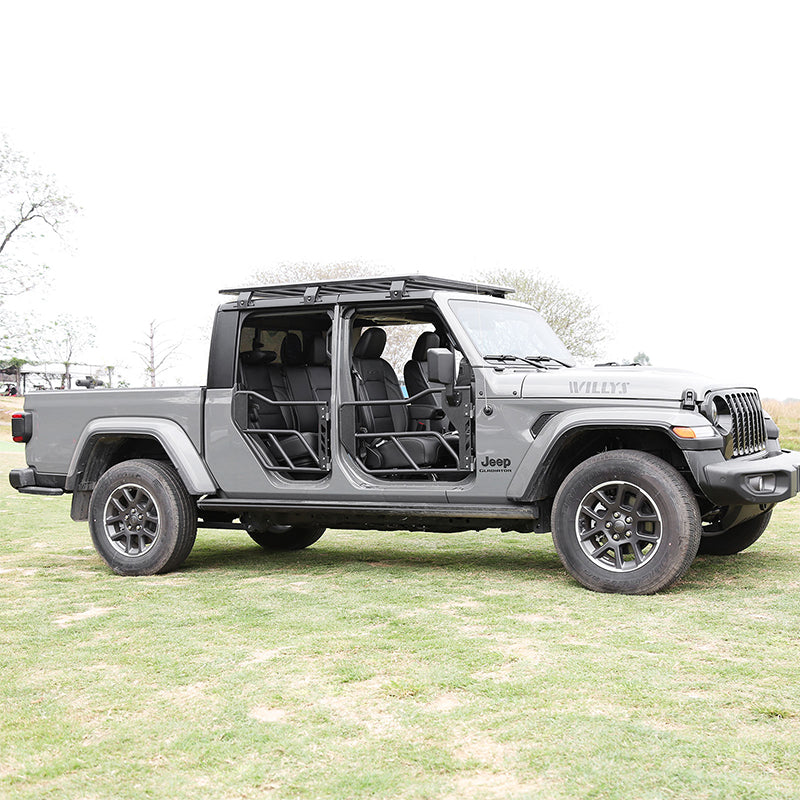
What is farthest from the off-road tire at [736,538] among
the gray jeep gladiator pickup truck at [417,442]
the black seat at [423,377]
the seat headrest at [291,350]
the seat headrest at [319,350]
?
the seat headrest at [291,350]

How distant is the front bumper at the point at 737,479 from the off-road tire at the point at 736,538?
1254 millimetres

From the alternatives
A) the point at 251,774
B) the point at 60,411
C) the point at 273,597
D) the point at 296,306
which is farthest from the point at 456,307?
the point at 251,774

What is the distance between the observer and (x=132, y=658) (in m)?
5.46

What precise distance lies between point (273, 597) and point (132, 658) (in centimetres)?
174

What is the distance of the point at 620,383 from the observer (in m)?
7.03

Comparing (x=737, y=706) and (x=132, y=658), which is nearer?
(x=737, y=706)

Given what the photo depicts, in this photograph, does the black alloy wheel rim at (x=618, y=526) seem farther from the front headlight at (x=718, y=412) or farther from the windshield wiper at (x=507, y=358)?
the windshield wiper at (x=507, y=358)

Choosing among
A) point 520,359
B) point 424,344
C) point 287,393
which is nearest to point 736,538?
point 520,359

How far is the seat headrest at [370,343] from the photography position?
27.3ft

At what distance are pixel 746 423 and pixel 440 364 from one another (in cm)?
214

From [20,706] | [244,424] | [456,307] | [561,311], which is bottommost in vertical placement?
[20,706]

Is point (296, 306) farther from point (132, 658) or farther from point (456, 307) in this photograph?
point (132, 658)

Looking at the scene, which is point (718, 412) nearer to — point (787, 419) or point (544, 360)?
point (544, 360)

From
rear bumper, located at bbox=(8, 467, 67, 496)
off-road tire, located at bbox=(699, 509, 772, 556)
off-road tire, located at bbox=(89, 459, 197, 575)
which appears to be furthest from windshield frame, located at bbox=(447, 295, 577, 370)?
rear bumper, located at bbox=(8, 467, 67, 496)
